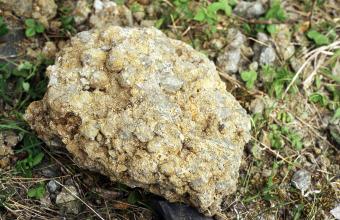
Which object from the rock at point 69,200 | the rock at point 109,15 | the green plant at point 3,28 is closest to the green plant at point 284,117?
the rock at point 109,15

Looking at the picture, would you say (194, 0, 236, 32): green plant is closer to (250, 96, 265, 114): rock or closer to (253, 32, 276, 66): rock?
(253, 32, 276, 66): rock

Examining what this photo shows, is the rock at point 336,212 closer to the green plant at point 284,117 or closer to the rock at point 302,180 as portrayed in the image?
the rock at point 302,180

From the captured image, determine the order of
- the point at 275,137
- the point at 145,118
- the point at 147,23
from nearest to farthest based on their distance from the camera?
the point at 145,118, the point at 275,137, the point at 147,23

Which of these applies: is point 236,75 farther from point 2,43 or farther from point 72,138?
point 2,43

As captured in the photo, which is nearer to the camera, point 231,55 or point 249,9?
point 231,55

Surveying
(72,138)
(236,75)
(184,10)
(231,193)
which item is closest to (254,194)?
(231,193)

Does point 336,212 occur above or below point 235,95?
below

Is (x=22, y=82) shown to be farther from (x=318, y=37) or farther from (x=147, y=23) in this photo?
(x=318, y=37)

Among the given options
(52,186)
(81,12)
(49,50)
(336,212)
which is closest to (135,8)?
(81,12)
